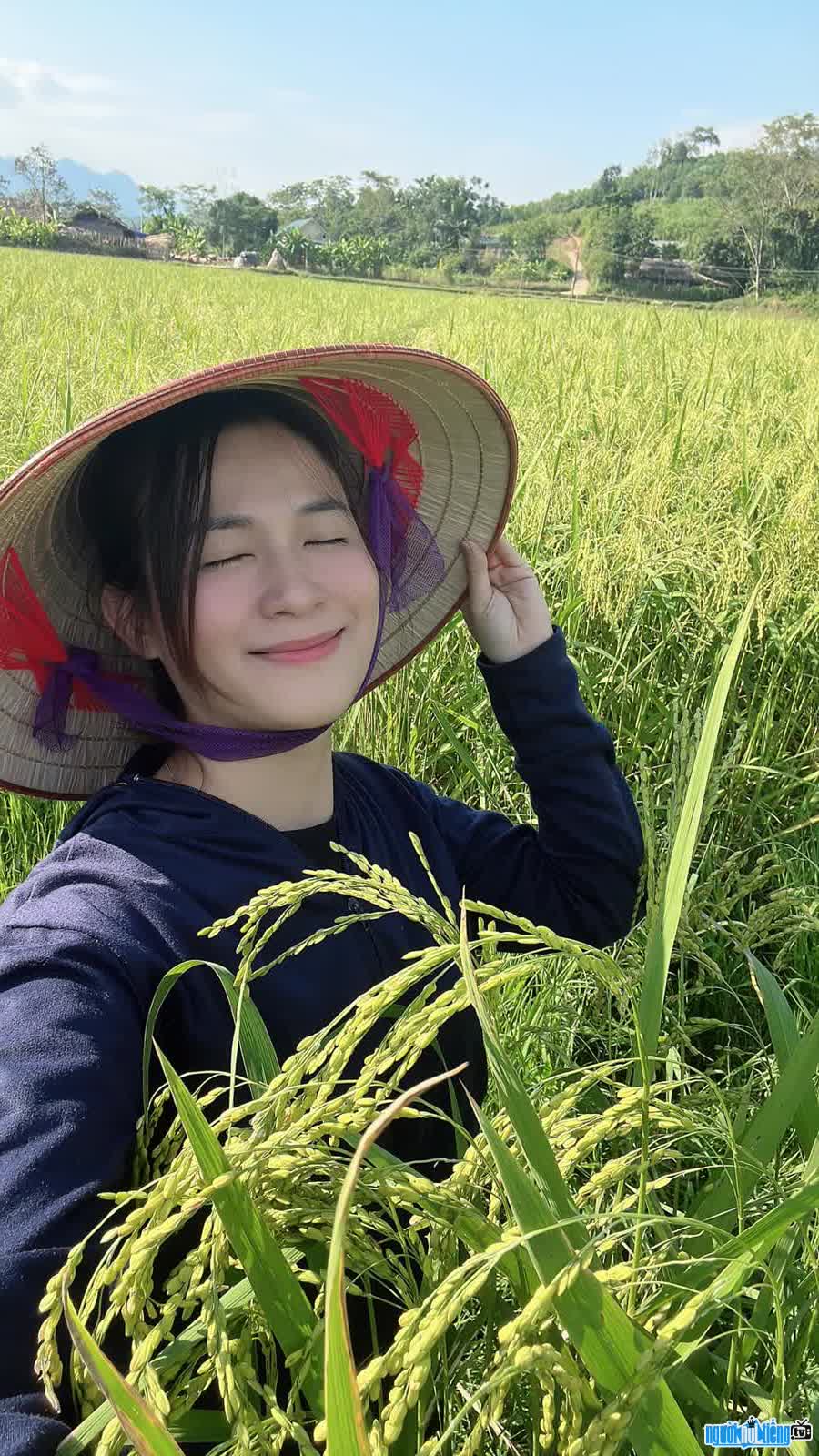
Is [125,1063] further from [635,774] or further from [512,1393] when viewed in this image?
[635,774]

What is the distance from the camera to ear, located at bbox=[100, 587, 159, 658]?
1275mm

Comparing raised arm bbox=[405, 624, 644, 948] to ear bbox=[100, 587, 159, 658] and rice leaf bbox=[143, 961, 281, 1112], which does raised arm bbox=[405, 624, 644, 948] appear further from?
rice leaf bbox=[143, 961, 281, 1112]

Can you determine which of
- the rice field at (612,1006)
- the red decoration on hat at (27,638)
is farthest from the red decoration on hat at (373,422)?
the rice field at (612,1006)

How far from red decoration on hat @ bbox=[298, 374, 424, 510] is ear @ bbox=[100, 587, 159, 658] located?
13.9 inches

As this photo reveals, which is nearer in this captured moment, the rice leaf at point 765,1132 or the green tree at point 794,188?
the rice leaf at point 765,1132

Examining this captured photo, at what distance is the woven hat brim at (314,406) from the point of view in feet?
3.56

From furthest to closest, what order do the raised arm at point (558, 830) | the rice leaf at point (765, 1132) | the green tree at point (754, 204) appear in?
1. the green tree at point (754, 204)
2. the raised arm at point (558, 830)
3. the rice leaf at point (765, 1132)

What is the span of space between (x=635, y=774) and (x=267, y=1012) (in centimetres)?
127

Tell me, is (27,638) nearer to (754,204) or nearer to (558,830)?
(558,830)

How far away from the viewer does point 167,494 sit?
1172mm

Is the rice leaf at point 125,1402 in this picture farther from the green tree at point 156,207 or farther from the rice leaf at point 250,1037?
the green tree at point 156,207

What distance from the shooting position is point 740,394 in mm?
4102

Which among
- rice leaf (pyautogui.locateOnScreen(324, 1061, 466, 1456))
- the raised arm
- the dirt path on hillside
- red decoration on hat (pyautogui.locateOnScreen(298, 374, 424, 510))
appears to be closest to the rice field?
rice leaf (pyautogui.locateOnScreen(324, 1061, 466, 1456))

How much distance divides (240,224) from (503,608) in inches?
3466
